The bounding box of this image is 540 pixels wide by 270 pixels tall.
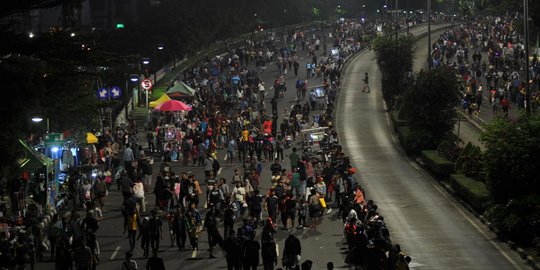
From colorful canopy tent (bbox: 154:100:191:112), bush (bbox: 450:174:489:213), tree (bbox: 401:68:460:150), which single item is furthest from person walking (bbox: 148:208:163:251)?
colorful canopy tent (bbox: 154:100:191:112)

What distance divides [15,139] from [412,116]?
22423 millimetres

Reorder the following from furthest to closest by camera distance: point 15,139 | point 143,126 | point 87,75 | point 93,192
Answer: point 143,126 < point 93,192 < point 15,139 < point 87,75

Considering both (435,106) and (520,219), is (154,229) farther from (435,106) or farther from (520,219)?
(435,106)

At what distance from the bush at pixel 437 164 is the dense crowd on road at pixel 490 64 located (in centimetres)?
964

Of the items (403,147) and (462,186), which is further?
(403,147)

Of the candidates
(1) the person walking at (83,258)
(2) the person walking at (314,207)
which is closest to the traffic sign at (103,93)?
(2) the person walking at (314,207)

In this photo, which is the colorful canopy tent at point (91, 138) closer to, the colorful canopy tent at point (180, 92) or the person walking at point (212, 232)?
the colorful canopy tent at point (180, 92)

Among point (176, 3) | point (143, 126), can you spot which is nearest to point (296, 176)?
point (143, 126)

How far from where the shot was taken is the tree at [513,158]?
38.1 meters

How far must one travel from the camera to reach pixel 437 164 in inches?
1992

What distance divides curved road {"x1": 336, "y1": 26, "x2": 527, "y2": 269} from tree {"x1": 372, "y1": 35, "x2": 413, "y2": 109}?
252cm

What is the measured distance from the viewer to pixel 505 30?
116m

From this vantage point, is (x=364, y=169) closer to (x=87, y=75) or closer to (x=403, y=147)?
(x=403, y=147)

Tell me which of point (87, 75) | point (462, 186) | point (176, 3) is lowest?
point (462, 186)
